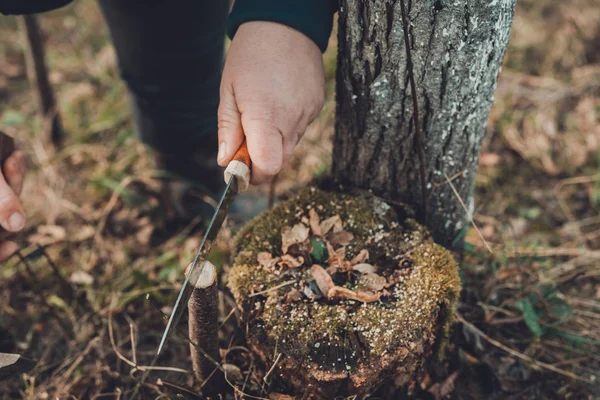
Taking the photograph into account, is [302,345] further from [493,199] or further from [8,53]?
[8,53]

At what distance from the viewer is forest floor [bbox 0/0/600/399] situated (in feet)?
6.39

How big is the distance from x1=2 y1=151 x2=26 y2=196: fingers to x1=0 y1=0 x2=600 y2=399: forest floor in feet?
1.06

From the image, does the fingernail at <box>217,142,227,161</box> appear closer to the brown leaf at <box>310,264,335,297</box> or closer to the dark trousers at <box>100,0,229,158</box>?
the brown leaf at <box>310,264,335,297</box>

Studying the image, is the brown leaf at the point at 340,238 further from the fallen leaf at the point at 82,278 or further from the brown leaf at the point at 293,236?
the fallen leaf at the point at 82,278

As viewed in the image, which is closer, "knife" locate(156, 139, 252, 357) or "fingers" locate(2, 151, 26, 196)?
"knife" locate(156, 139, 252, 357)

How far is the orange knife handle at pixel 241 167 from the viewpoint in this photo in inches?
55.7

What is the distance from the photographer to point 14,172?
6.30 ft

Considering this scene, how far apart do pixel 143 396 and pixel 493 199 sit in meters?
2.05

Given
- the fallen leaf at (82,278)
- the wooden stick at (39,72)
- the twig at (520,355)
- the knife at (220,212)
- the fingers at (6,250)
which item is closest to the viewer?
the knife at (220,212)

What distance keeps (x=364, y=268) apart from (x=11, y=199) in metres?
1.22

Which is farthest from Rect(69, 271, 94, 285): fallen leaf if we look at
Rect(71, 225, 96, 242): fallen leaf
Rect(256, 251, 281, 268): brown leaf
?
Rect(256, 251, 281, 268): brown leaf

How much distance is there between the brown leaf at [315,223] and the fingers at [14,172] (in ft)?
3.76

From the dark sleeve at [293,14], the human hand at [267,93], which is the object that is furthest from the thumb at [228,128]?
the dark sleeve at [293,14]

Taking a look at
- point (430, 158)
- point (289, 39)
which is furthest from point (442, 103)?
point (289, 39)
